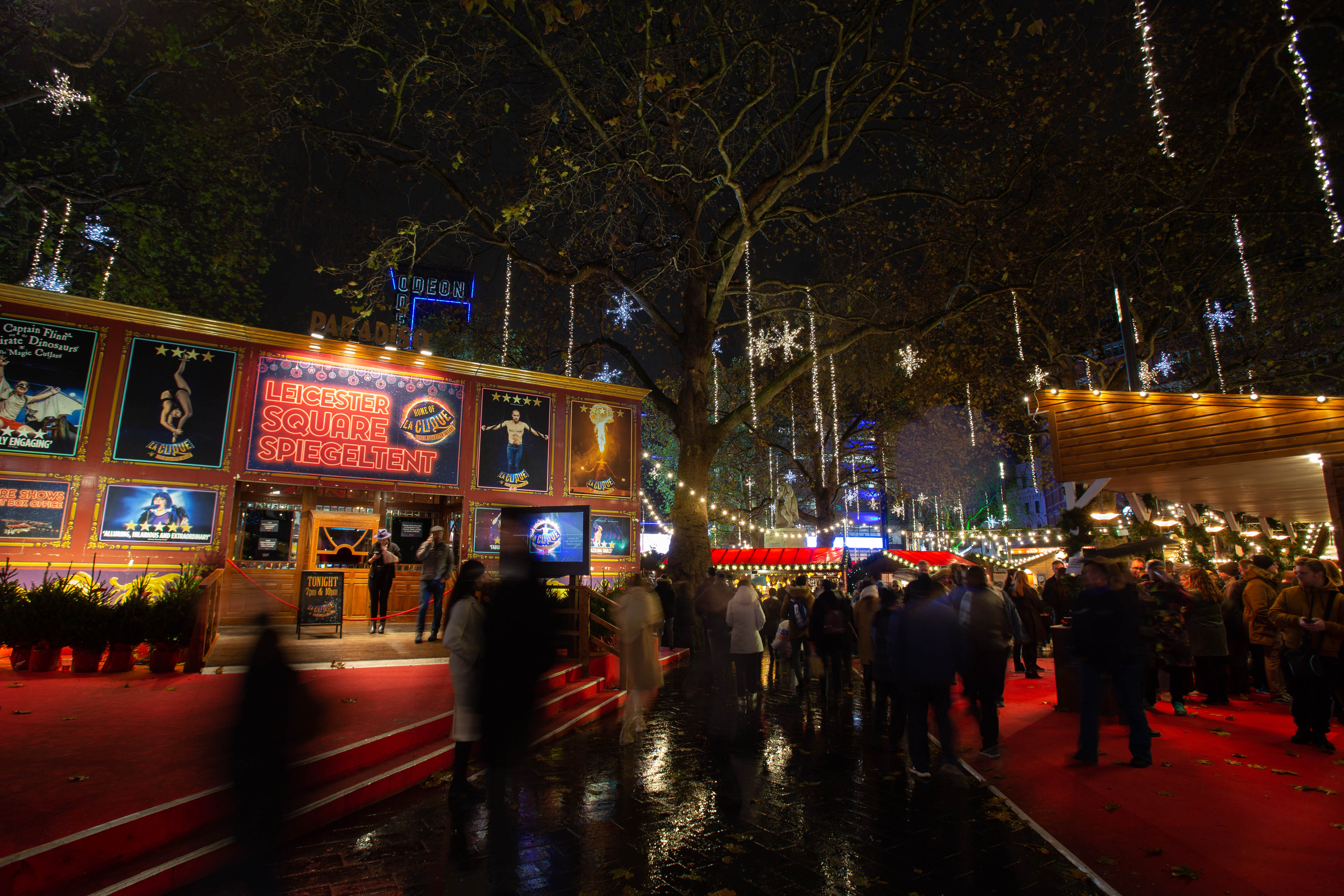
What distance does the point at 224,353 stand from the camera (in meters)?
12.9

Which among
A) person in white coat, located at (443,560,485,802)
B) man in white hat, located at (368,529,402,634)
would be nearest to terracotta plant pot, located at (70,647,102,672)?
man in white hat, located at (368,529,402,634)

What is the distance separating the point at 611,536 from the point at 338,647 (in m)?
7.33

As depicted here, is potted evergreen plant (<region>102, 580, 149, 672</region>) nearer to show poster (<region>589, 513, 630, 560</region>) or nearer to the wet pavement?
the wet pavement

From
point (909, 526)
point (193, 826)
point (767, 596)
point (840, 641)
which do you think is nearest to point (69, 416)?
point (193, 826)

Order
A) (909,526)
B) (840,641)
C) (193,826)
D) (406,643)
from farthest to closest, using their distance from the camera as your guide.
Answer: (909,526)
(406,643)
(840,641)
(193,826)

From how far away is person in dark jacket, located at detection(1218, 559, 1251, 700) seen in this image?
9016 mm

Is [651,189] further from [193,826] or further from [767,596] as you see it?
[193,826]

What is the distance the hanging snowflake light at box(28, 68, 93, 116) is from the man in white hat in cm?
1186

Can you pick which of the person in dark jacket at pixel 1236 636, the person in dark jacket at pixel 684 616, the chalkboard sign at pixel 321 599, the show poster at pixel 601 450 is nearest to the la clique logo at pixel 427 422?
the show poster at pixel 601 450

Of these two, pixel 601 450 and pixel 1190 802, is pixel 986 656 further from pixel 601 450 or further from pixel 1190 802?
pixel 601 450

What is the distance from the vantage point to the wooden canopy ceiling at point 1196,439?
881 centimetres

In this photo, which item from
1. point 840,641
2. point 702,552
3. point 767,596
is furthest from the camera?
point 767,596

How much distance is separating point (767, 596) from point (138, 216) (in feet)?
63.7

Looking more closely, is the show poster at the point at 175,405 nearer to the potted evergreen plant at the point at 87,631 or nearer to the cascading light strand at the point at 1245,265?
the potted evergreen plant at the point at 87,631
